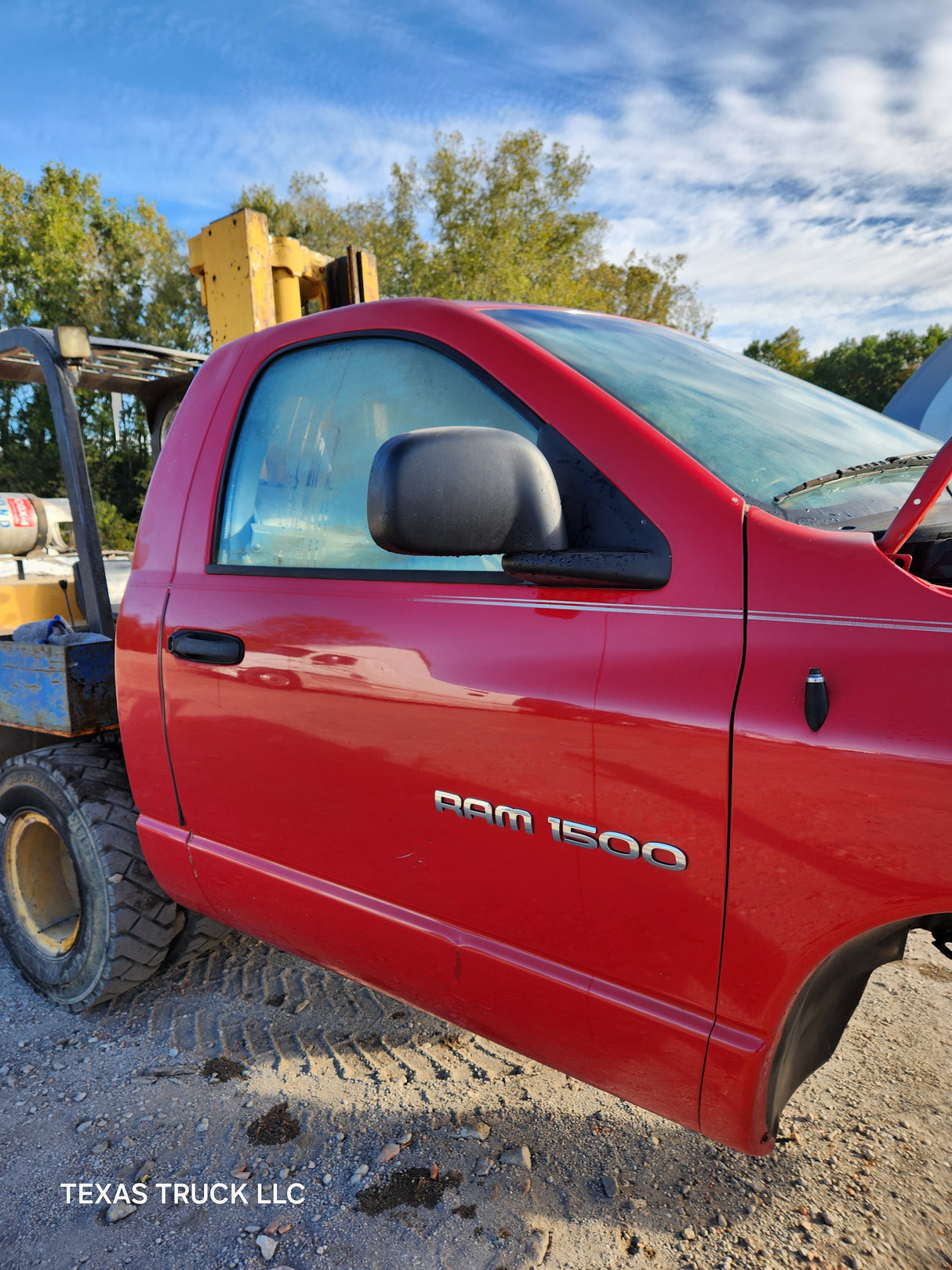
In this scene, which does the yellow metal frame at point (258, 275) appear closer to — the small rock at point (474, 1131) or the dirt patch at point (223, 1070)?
the dirt patch at point (223, 1070)

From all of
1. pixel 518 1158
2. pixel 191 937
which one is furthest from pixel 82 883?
pixel 518 1158

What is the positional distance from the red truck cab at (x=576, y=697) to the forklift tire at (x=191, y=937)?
31.9 inches

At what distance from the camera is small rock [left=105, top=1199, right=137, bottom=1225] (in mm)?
1810

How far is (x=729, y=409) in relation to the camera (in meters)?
A: 1.68

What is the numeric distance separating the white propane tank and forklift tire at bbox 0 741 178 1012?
219cm

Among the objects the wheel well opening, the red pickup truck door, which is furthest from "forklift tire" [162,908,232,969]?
the wheel well opening

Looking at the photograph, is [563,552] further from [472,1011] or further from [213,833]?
[213,833]

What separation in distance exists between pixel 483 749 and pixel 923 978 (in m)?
2.16

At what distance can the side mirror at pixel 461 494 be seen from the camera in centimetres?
125

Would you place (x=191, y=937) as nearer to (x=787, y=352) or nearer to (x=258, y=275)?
(x=258, y=275)

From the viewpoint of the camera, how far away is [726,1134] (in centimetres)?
133

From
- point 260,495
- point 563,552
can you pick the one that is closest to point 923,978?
point 563,552

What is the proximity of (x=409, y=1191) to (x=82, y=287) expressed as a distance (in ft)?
104

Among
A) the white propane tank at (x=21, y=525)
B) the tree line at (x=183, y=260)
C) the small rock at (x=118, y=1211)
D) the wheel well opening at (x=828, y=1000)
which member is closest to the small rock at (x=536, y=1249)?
the wheel well opening at (x=828, y=1000)
